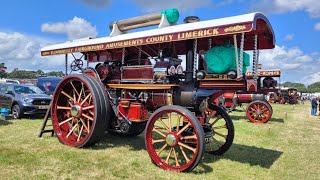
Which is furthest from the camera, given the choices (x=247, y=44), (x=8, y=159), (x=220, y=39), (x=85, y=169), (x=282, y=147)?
(x=282, y=147)

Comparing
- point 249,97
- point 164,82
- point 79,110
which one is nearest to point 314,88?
point 249,97

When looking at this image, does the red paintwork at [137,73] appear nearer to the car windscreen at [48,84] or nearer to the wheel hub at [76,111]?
the wheel hub at [76,111]

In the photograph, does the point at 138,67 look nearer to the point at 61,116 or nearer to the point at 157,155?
the point at 157,155

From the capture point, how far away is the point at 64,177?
507cm

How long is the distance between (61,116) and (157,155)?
3301 millimetres

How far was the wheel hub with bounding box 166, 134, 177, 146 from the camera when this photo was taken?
559 centimetres

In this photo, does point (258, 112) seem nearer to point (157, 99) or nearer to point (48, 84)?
point (157, 99)

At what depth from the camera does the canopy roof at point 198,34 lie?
5203 mm

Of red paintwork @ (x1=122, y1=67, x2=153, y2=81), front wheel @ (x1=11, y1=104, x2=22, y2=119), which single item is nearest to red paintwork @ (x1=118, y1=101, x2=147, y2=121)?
red paintwork @ (x1=122, y1=67, x2=153, y2=81)

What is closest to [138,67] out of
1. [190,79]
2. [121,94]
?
[121,94]

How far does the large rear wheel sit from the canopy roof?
2.76 ft

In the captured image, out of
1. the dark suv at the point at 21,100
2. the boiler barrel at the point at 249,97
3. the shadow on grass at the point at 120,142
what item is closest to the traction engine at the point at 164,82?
the shadow on grass at the point at 120,142

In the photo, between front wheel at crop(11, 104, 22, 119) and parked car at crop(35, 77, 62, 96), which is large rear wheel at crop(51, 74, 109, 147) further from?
Answer: parked car at crop(35, 77, 62, 96)

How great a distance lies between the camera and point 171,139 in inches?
221
